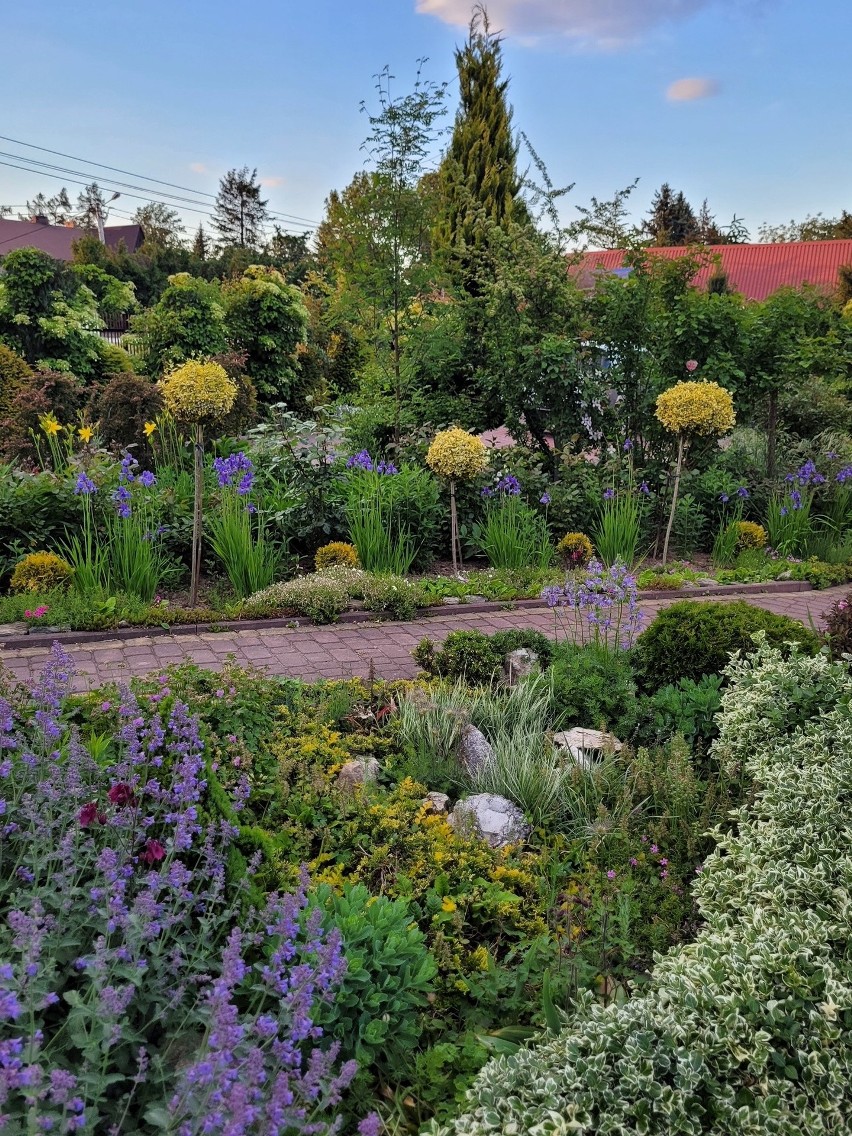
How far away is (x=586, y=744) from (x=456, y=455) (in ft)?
11.8

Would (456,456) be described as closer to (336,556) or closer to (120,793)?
(336,556)

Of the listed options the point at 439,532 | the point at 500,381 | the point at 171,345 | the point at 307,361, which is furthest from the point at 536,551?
the point at 307,361

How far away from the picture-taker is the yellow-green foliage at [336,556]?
6965 mm

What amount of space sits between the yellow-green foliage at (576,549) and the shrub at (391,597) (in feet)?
5.97

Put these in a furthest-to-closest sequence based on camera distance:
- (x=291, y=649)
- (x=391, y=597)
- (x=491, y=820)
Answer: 1. (x=391, y=597)
2. (x=291, y=649)
3. (x=491, y=820)

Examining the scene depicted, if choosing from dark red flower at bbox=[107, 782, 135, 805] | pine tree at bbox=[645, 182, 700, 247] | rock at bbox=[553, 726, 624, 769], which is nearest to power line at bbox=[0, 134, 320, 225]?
pine tree at bbox=[645, 182, 700, 247]

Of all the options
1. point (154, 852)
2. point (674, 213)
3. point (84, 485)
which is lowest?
point (154, 852)

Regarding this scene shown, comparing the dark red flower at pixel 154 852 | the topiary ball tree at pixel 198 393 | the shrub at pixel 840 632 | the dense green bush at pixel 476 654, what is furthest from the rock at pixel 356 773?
the topiary ball tree at pixel 198 393

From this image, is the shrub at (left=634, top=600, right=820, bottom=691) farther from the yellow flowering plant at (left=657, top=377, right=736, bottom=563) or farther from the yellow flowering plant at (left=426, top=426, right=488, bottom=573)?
the yellow flowering plant at (left=657, top=377, right=736, bottom=563)

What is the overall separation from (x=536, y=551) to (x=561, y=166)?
5064mm

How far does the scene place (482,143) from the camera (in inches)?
512

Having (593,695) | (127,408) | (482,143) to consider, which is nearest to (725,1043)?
(593,695)

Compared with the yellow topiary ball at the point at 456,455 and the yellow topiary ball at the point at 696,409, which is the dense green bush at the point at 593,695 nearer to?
the yellow topiary ball at the point at 456,455

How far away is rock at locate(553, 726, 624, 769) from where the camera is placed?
147 inches
